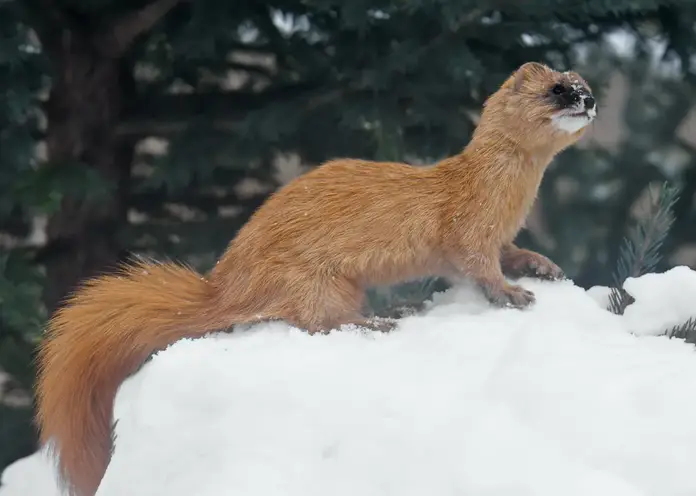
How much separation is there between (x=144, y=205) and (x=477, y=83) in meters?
0.92

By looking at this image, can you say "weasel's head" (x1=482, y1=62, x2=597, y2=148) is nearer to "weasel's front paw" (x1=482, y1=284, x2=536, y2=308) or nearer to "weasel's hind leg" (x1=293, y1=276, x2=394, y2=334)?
"weasel's front paw" (x1=482, y1=284, x2=536, y2=308)

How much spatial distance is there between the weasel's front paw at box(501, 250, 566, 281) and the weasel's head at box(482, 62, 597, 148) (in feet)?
0.51

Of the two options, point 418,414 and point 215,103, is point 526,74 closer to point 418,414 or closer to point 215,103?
point 418,414

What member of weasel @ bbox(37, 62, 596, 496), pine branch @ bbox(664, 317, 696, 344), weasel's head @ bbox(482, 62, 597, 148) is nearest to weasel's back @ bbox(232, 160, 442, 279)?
weasel @ bbox(37, 62, 596, 496)

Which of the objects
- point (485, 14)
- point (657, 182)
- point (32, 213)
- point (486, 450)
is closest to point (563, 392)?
point (486, 450)

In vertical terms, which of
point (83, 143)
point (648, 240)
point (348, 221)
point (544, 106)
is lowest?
point (83, 143)

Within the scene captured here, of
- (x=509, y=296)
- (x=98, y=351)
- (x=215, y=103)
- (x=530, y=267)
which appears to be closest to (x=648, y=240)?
(x=530, y=267)

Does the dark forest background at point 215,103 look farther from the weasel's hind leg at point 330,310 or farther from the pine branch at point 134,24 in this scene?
the weasel's hind leg at point 330,310

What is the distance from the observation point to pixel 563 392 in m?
0.67

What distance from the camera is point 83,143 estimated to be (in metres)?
1.90

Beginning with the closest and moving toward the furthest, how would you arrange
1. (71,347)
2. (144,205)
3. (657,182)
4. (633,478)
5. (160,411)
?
(633,478) < (160,411) < (71,347) < (144,205) < (657,182)

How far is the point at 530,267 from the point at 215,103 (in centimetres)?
117

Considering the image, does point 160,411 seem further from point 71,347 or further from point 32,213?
point 32,213

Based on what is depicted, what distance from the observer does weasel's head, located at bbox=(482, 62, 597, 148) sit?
33.3 inches
